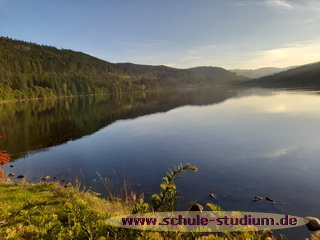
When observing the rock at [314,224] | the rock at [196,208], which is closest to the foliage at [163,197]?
the rock at [196,208]

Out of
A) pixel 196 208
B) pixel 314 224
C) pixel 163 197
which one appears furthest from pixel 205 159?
pixel 163 197

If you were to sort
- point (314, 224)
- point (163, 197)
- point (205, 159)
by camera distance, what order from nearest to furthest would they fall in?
1. point (163, 197)
2. point (314, 224)
3. point (205, 159)

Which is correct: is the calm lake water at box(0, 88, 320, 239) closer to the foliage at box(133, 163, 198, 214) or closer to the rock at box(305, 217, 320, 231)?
the rock at box(305, 217, 320, 231)

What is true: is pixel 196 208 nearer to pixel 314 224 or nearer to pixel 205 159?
pixel 314 224

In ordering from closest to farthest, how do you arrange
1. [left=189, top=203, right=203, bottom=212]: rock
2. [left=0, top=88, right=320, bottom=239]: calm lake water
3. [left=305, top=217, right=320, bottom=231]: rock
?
[left=305, top=217, right=320, bottom=231]: rock < [left=189, top=203, right=203, bottom=212]: rock < [left=0, top=88, right=320, bottom=239]: calm lake water

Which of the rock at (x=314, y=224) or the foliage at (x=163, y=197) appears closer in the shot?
the foliage at (x=163, y=197)

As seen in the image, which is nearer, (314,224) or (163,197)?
(163,197)

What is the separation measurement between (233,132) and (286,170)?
19.1 meters

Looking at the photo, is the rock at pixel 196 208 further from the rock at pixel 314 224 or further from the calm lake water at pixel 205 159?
Result: the rock at pixel 314 224

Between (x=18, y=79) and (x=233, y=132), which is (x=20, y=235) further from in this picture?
(x=18, y=79)

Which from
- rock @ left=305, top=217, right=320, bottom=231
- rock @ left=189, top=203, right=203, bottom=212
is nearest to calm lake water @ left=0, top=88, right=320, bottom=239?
rock @ left=305, top=217, right=320, bottom=231

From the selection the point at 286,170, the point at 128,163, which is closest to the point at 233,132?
the point at 286,170

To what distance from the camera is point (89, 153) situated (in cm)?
3478

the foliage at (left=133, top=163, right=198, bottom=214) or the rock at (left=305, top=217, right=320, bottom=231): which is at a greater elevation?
the foliage at (left=133, top=163, right=198, bottom=214)
